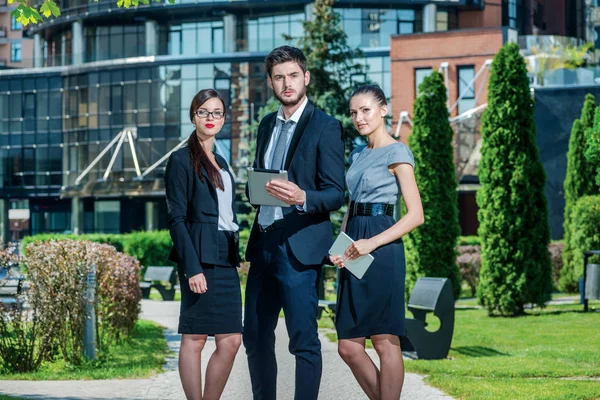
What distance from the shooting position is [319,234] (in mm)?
6621

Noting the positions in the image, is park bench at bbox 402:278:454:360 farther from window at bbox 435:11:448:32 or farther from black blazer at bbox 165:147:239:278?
window at bbox 435:11:448:32

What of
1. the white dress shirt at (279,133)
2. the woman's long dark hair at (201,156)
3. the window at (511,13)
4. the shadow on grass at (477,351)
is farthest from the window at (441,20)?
the white dress shirt at (279,133)

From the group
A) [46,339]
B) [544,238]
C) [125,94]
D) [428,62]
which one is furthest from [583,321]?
[125,94]

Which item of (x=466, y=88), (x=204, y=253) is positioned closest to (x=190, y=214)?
(x=204, y=253)

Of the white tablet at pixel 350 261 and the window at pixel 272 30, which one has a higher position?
the window at pixel 272 30

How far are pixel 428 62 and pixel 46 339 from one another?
1788 inches

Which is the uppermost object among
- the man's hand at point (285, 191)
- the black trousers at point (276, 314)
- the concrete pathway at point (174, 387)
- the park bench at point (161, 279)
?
the man's hand at point (285, 191)

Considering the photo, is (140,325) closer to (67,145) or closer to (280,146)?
(280,146)

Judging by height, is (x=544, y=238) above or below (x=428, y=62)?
below

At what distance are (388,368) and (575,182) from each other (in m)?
24.2

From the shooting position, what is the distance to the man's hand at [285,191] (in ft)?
20.6

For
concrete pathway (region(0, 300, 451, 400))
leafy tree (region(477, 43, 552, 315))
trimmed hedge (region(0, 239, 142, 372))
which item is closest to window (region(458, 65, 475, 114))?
leafy tree (region(477, 43, 552, 315))

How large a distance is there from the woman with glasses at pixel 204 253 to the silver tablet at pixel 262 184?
2.55 ft

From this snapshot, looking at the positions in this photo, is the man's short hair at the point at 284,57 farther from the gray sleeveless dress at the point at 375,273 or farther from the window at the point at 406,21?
the window at the point at 406,21
